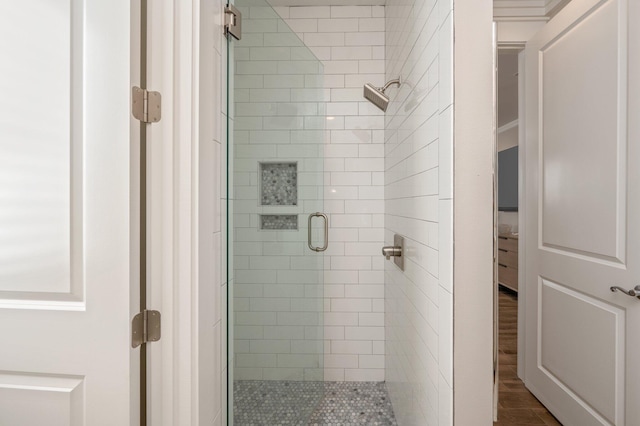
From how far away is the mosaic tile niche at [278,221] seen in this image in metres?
1.49

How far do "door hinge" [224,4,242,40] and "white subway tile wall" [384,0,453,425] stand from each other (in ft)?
2.30

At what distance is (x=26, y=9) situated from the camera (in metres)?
0.92

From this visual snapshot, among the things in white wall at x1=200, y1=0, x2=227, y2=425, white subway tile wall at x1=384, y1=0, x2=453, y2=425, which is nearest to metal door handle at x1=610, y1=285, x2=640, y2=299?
white subway tile wall at x1=384, y1=0, x2=453, y2=425

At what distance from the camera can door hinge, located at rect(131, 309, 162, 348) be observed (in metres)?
0.92

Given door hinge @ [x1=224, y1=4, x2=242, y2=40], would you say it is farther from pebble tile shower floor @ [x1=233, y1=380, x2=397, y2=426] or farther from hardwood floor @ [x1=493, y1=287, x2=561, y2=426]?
hardwood floor @ [x1=493, y1=287, x2=561, y2=426]

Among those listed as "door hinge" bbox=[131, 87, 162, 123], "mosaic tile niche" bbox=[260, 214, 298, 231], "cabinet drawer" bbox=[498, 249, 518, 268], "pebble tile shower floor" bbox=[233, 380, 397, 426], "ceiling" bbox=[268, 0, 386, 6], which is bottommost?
"pebble tile shower floor" bbox=[233, 380, 397, 426]

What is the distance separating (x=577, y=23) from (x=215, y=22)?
6.29ft

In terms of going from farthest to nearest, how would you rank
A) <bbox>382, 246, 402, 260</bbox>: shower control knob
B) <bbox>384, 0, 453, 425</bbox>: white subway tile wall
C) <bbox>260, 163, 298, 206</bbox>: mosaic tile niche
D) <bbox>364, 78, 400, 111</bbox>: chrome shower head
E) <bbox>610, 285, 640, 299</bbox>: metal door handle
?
<bbox>364, 78, 400, 111</bbox>: chrome shower head → <bbox>382, 246, 402, 260</bbox>: shower control knob → <bbox>260, 163, 298, 206</bbox>: mosaic tile niche → <bbox>610, 285, 640, 299</bbox>: metal door handle → <bbox>384, 0, 453, 425</bbox>: white subway tile wall

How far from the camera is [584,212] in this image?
5.51 ft

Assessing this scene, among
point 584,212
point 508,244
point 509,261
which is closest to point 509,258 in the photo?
point 509,261

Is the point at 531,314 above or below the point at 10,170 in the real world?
below

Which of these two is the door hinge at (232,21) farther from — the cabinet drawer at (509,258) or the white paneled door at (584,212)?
the cabinet drawer at (509,258)

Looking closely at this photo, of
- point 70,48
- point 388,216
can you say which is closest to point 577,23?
point 388,216

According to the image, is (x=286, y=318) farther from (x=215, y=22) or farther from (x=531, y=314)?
(x=531, y=314)
